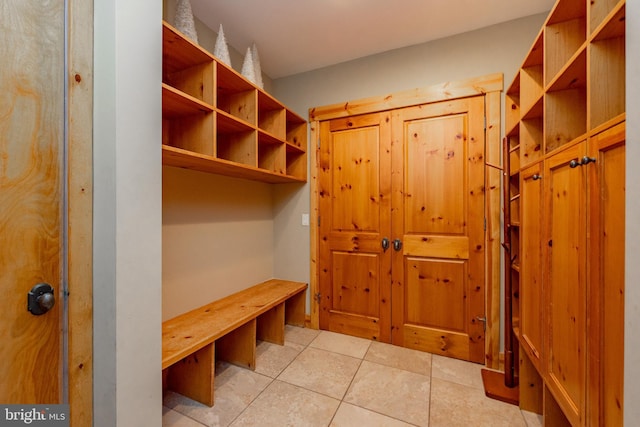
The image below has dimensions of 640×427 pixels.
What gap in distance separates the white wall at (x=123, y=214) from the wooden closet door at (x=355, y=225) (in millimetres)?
1689

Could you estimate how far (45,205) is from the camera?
858 millimetres

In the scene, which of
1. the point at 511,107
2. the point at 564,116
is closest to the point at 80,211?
the point at 564,116

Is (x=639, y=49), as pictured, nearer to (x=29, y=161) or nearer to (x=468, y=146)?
(x=468, y=146)

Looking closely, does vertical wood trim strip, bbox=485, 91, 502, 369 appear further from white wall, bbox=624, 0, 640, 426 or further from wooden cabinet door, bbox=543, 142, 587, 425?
white wall, bbox=624, 0, 640, 426

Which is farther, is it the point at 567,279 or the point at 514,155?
the point at 514,155

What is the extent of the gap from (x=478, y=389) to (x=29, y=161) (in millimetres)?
2632

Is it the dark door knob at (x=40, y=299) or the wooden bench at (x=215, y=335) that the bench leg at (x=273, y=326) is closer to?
the wooden bench at (x=215, y=335)

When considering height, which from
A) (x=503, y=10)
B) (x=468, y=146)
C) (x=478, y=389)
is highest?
(x=503, y=10)

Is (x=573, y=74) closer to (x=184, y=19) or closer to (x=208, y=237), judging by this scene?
(x=184, y=19)

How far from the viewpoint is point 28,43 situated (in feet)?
2.68

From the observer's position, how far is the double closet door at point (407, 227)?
203 cm

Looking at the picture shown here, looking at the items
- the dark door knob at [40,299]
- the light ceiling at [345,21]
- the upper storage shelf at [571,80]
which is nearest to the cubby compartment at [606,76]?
the upper storage shelf at [571,80]

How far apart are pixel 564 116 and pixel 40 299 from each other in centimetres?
234

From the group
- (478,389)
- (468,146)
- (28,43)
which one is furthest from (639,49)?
(478,389)
